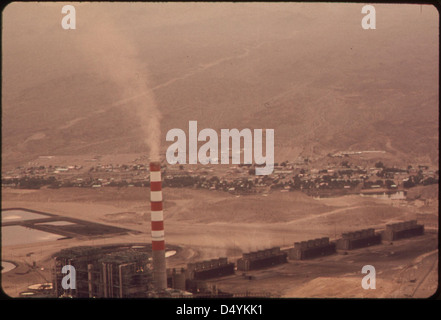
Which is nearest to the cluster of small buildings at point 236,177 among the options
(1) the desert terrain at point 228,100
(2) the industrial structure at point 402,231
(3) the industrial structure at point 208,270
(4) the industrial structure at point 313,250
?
(1) the desert terrain at point 228,100

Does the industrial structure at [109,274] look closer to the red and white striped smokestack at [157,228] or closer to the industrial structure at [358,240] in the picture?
the red and white striped smokestack at [157,228]

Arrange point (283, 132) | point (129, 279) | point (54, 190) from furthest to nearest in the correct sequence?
1. point (283, 132)
2. point (54, 190)
3. point (129, 279)

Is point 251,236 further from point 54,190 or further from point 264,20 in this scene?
point 264,20

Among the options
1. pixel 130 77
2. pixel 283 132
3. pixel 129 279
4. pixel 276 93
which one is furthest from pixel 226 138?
pixel 129 279

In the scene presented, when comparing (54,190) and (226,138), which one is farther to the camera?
(226,138)

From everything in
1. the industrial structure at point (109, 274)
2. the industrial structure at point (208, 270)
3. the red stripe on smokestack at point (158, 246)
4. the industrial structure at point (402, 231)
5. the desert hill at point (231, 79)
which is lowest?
the industrial structure at point (402, 231)

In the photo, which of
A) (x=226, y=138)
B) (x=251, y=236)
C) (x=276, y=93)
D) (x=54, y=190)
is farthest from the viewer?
(x=276, y=93)

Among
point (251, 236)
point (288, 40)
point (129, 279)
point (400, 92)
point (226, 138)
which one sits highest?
point (288, 40)

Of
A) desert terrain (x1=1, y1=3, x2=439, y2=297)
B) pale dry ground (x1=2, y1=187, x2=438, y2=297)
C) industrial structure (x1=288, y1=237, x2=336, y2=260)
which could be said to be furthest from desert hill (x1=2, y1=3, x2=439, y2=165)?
industrial structure (x1=288, y1=237, x2=336, y2=260)
